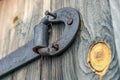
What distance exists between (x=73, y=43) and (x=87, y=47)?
8 cm

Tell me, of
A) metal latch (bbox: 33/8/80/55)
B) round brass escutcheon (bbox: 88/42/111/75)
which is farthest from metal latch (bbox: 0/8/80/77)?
round brass escutcheon (bbox: 88/42/111/75)

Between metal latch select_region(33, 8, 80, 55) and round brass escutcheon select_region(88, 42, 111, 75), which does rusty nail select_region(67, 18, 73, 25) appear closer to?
metal latch select_region(33, 8, 80, 55)

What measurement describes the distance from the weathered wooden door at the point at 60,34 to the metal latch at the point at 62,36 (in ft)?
0.07

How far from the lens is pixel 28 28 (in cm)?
122

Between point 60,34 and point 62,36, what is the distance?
0.17 feet

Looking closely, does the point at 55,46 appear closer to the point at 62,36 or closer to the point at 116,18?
the point at 62,36

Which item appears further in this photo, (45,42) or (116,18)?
(45,42)

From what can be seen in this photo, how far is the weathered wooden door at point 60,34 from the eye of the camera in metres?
0.87

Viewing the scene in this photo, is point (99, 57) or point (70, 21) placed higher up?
point (70, 21)

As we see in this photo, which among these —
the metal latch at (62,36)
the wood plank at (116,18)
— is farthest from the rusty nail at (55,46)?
the wood plank at (116,18)

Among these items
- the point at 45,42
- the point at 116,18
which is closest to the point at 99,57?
the point at 116,18

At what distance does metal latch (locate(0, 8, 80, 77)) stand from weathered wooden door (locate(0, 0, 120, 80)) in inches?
0.8

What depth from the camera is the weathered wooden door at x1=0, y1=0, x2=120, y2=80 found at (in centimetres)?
87

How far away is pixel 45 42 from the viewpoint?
1047 millimetres
